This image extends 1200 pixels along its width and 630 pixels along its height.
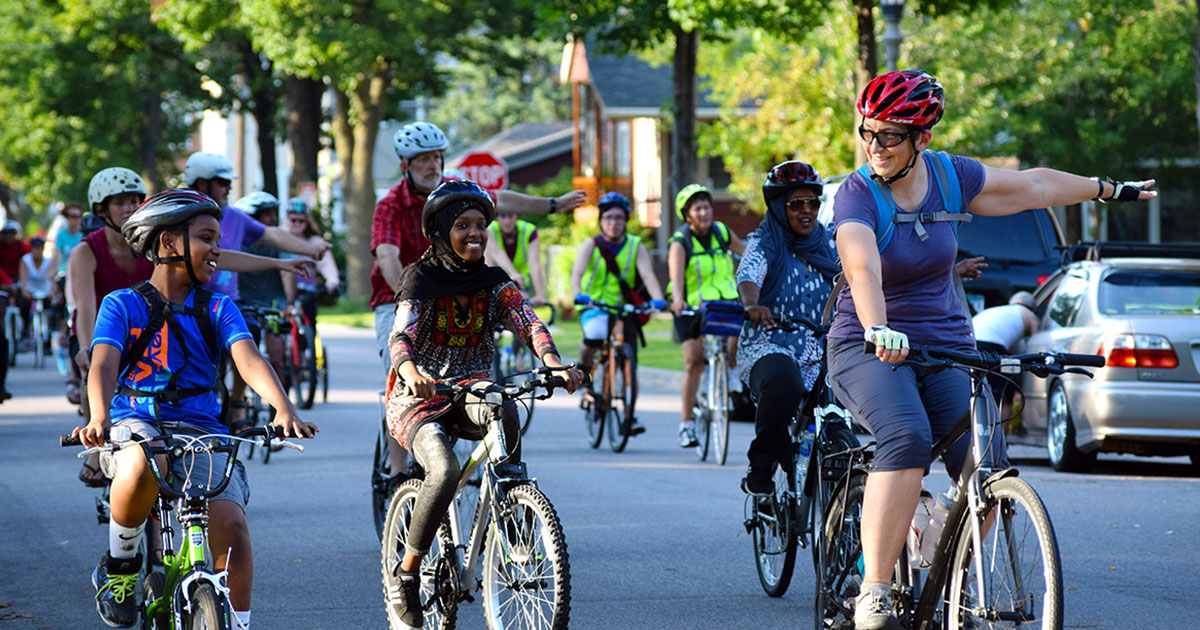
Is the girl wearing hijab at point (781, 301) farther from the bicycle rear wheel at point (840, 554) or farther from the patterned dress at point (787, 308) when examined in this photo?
the bicycle rear wheel at point (840, 554)

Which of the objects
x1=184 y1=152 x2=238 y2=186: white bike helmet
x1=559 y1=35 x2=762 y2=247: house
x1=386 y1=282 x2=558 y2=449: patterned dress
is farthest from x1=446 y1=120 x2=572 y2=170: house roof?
x1=386 y1=282 x2=558 y2=449: patterned dress

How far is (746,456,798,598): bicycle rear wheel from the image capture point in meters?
7.12

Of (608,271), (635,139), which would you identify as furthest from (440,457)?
(635,139)

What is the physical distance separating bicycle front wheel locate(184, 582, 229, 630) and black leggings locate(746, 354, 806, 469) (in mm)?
2828

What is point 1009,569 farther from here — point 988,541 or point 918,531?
point 918,531

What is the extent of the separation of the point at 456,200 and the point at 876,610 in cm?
223

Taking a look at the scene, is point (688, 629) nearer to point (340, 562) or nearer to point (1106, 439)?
point (340, 562)

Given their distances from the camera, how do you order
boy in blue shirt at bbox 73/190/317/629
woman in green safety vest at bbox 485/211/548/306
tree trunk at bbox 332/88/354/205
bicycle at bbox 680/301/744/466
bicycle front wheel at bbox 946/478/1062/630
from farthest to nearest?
tree trunk at bbox 332/88/354/205, woman in green safety vest at bbox 485/211/548/306, bicycle at bbox 680/301/744/466, boy in blue shirt at bbox 73/190/317/629, bicycle front wheel at bbox 946/478/1062/630

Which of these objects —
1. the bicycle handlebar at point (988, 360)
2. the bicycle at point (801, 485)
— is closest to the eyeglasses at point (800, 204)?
the bicycle at point (801, 485)

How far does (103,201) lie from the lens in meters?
8.03

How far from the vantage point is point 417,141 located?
8273 mm

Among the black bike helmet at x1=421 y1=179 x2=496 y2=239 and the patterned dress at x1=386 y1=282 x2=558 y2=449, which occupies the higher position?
the black bike helmet at x1=421 y1=179 x2=496 y2=239

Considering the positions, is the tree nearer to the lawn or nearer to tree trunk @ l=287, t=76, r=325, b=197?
tree trunk @ l=287, t=76, r=325, b=197

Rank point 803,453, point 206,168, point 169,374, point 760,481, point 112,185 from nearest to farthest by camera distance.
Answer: point 169,374 → point 803,453 → point 760,481 → point 112,185 → point 206,168
